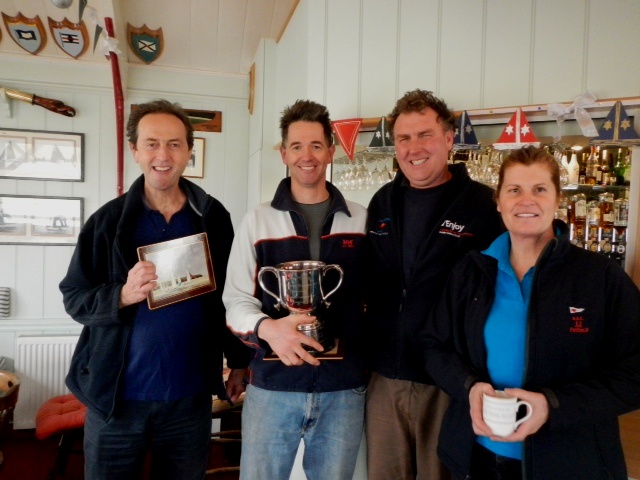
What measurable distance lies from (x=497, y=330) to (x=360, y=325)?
461 millimetres

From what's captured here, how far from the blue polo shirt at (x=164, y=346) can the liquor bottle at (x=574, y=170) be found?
2161 mm

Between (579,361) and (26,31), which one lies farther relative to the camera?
(26,31)

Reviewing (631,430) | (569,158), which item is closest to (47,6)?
(569,158)

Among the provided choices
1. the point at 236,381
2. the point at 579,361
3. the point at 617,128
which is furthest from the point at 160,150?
the point at 617,128

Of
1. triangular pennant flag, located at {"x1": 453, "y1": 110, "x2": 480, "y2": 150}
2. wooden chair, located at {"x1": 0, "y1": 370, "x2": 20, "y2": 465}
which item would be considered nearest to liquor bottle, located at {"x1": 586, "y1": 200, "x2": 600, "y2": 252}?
triangular pennant flag, located at {"x1": 453, "y1": 110, "x2": 480, "y2": 150}

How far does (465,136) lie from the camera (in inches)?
93.6

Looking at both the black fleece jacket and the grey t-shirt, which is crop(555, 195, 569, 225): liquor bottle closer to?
the black fleece jacket

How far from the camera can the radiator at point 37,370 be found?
12.0 feet

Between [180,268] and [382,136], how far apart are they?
1378 millimetres

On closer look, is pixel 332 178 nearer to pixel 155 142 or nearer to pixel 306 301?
pixel 155 142

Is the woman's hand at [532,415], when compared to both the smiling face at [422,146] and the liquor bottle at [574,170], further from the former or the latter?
the liquor bottle at [574,170]

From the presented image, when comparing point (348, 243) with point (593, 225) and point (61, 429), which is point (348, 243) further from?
point (61, 429)

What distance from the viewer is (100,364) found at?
5.00ft

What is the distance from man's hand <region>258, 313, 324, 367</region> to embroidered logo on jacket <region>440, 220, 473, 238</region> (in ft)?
1.80
